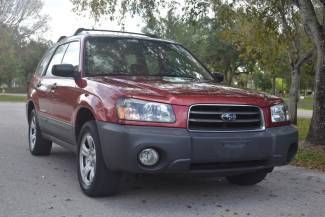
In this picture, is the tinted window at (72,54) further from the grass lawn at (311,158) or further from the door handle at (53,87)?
the grass lawn at (311,158)

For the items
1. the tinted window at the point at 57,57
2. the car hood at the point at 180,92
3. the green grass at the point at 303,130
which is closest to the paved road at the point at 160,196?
the car hood at the point at 180,92

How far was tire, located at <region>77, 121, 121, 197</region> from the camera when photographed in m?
5.60

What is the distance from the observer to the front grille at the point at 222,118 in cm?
536

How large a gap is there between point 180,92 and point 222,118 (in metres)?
0.49

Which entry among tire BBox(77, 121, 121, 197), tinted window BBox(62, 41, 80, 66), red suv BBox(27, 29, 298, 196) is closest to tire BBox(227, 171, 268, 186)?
red suv BBox(27, 29, 298, 196)

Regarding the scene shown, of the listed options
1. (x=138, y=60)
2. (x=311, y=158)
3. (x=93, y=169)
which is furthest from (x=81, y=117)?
(x=311, y=158)

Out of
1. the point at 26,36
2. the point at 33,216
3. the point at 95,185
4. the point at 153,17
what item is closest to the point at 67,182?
the point at 95,185

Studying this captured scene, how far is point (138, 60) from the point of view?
22.5 feet

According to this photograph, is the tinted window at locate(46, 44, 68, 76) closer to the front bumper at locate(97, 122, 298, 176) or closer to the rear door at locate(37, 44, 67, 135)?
the rear door at locate(37, 44, 67, 135)

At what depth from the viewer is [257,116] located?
18.7ft

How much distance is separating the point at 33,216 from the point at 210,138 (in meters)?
1.81

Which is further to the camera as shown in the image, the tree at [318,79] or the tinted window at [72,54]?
the tree at [318,79]

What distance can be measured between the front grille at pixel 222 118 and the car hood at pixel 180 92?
0.06m

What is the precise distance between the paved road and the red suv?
0.91 feet
